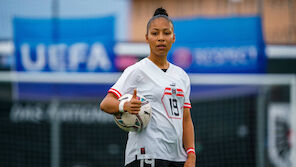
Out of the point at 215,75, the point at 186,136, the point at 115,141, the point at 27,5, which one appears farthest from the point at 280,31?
the point at 186,136

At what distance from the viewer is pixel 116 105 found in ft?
9.89

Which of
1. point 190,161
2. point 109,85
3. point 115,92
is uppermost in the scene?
point 115,92

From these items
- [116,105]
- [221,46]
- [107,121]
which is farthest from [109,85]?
[116,105]

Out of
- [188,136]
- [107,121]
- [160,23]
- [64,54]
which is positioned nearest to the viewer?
[160,23]

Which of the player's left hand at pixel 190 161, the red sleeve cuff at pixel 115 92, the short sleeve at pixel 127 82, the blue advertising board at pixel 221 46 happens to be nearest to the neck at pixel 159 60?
the short sleeve at pixel 127 82

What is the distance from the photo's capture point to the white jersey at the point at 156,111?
319 cm

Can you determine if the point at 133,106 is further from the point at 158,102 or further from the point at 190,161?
the point at 190,161

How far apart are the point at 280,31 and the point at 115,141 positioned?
14.7ft

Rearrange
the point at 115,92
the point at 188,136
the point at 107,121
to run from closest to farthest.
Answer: the point at 115,92
the point at 188,136
the point at 107,121

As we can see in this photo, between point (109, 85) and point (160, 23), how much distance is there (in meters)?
5.32

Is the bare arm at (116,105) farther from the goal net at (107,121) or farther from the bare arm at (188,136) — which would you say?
the goal net at (107,121)

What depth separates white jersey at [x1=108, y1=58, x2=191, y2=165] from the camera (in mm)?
3189

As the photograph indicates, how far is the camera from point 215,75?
820 centimetres

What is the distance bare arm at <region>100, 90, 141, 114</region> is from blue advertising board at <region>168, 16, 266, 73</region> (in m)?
5.30
